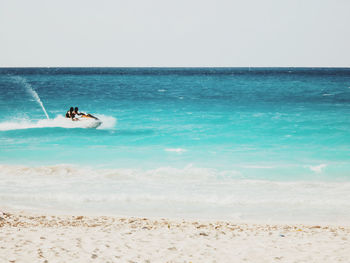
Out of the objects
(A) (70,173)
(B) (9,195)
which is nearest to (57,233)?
(B) (9,195)

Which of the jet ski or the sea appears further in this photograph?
the jet ski

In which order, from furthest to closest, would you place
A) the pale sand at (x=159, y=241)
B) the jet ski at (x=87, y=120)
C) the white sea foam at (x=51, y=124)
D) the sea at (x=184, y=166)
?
the white sea foam at (x=51, y=124) → the jet ski at (x=87, y=120) → the sea at (x=184, y=166) → the pale sand at (x=159, y=241)

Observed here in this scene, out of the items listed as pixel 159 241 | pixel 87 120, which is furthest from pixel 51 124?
pixel 159 241

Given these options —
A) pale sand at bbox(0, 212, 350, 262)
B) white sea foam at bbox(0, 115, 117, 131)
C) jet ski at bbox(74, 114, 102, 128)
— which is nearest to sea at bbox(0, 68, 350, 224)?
white sea foam at bbox(0, 115, 117, 131)

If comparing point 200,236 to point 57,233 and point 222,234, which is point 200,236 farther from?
point 57,233

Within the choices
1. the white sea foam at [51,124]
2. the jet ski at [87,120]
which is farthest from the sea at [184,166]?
the jet ski at [87,120]

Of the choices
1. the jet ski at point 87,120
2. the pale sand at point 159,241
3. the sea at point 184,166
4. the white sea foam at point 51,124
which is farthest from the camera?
the white sea foam at point 51,124

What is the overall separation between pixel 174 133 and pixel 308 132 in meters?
Answer: 9.23

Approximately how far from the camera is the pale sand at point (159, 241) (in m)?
7.00

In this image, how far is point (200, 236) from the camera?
838 cm

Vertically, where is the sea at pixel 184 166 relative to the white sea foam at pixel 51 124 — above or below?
below

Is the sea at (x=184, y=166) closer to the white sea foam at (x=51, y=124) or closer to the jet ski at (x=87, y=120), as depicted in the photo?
the white sea foam at (x=51, y=124)

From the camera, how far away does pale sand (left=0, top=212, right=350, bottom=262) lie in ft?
23.0

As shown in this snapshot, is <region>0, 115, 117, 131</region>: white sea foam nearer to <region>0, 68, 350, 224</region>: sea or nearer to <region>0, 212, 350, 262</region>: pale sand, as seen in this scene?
<region>0, 68, 350, 224</region>: sea
